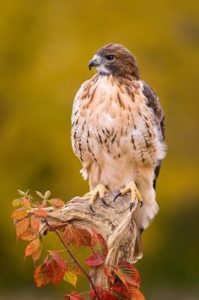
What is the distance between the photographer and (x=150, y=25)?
19.2 metres

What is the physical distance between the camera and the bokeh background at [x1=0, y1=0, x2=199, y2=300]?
17.9m

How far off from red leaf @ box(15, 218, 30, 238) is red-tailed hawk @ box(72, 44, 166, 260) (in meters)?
1.93

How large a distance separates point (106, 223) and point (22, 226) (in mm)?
1205

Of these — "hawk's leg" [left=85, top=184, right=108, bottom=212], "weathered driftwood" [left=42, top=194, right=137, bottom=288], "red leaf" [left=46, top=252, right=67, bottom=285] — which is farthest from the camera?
"hawk's leg" [left=85, top=184, right=108, bottom=212]

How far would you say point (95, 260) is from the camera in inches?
249

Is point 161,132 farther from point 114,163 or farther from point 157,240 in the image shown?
point 157,240

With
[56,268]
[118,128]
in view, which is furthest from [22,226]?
[118,128]

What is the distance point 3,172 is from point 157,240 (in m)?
2.27

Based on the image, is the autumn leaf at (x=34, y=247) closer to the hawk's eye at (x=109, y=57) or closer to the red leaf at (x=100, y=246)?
the red leaf at (x=100, y=246)

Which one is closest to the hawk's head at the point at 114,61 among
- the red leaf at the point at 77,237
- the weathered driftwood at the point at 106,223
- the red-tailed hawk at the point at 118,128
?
the red-tailed hawk at the point at 118,128

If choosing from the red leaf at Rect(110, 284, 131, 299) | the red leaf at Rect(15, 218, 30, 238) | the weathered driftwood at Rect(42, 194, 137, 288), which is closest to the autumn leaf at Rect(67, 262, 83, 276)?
the red leaf at Rect(110, 284, 131, 299)

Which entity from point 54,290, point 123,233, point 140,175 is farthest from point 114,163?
point 54,290

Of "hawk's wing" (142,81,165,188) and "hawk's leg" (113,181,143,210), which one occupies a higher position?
"hawk's wing" (142,81,165,188)

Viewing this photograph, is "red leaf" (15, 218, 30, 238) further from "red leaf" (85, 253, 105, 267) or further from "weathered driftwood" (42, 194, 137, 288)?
"weathered driftwood" (42, 194, 137, 288)
